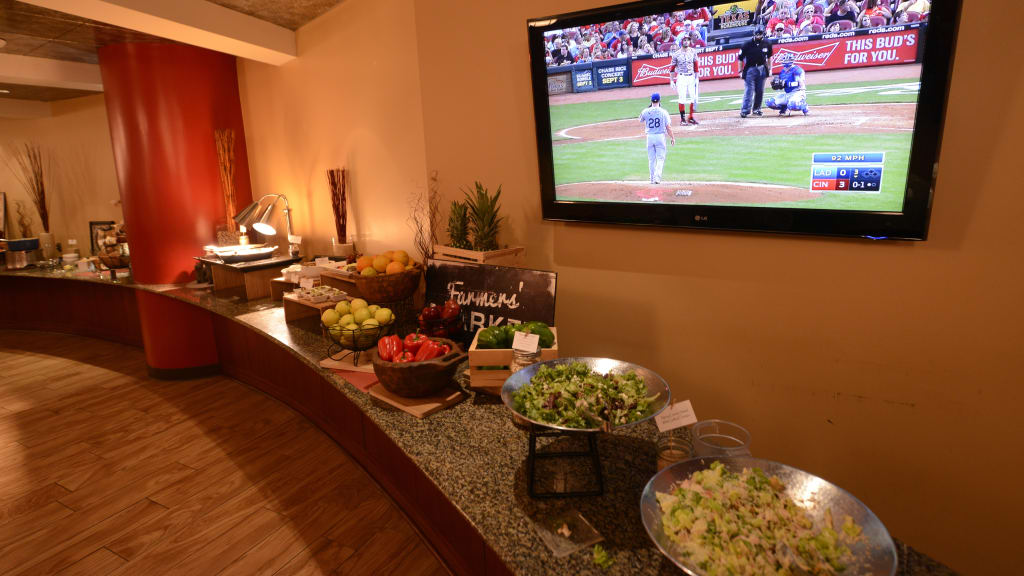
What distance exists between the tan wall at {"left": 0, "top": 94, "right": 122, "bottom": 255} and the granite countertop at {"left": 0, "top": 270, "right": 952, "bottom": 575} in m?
5.10

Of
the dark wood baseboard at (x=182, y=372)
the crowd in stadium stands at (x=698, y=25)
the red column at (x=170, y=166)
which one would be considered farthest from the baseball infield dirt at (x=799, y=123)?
the dark wood baseboard at (x=182, y=372)

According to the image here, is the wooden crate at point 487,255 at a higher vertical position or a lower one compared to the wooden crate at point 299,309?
higher

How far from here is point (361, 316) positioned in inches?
89.5

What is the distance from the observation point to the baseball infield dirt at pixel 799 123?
1.55 meters

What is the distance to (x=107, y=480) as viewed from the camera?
2803 millimetres

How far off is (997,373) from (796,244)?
2.20ft

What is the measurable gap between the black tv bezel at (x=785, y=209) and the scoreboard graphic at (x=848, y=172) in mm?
72

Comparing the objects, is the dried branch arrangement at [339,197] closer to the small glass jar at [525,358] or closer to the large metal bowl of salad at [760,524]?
the small glass jar at [525,358]

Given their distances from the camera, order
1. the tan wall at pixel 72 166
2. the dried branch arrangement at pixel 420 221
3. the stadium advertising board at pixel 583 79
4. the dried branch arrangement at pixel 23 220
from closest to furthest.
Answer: the stadium advertising board at pixel 583 79 < the dried branch arrangement at pixel 420 221 < the tan wall at pixel 72 166 < the dried branch arrangement at pixel 23 220

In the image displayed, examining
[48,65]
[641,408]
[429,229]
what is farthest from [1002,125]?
[48,65]

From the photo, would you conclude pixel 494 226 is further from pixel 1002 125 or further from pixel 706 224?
pixel 1002 125

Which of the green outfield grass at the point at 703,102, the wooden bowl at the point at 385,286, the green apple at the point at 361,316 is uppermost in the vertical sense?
the green outfield grass at the point at 703,102

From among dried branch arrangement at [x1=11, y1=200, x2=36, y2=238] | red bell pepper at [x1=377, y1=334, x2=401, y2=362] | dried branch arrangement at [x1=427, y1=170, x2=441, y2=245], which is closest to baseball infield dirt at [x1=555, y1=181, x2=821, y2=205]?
dried branch arrangement at [x1=427, y1=170, x2=441, y2=245]

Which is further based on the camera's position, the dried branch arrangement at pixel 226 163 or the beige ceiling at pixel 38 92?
the beige ceiling at pixel 38 92
